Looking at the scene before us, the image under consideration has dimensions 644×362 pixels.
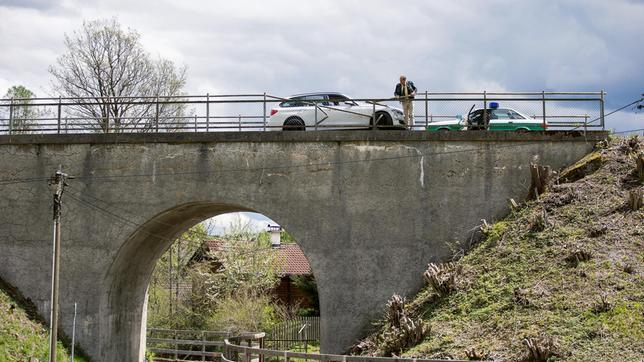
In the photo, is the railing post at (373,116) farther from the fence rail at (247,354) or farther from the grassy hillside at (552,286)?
the fence rail at (247,354)

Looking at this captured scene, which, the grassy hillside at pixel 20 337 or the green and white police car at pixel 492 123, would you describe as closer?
the grassy hillside at pixel 20 337

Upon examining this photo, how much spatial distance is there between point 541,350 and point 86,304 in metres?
12.5

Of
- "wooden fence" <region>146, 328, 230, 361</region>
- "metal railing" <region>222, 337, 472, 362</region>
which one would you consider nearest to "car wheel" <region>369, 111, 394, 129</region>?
"metal railing" <region>222, 337, 472, 362</region>

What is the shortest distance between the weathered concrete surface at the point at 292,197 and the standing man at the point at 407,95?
3.83 ft

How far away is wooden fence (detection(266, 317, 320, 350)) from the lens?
3606cm

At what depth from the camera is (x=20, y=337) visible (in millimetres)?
22516

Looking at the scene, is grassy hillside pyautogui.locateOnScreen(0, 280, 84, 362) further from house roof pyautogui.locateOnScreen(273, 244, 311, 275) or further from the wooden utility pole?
house roof pyautogui.locateOnScreen(273, 244, 311, 275)

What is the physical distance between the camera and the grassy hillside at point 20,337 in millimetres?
22016

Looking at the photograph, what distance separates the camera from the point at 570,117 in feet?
79.4

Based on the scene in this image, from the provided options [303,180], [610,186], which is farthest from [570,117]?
[303,180]

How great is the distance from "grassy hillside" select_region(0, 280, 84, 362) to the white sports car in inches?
314

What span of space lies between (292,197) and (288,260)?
91.5 ft

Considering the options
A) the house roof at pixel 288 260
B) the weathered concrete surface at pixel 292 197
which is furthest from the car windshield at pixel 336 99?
the house roof at pixel 288 260

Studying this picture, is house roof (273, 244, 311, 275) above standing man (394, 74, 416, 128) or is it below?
below
